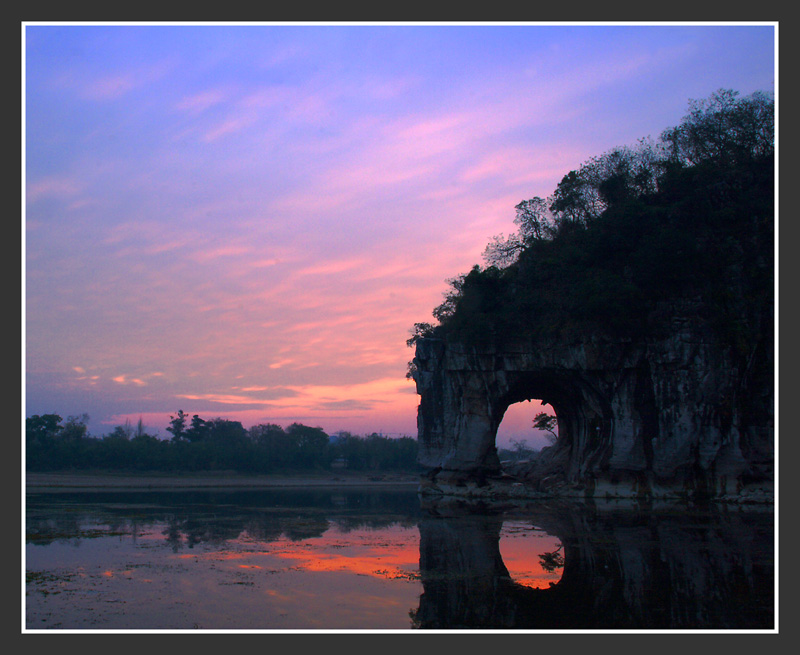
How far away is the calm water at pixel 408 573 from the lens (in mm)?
10352

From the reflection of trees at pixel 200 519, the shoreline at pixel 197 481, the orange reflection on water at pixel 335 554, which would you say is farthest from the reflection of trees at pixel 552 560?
the shoreline at pixel 197 481

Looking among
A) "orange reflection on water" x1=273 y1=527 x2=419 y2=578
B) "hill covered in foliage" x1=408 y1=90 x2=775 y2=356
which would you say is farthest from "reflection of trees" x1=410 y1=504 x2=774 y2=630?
"hill covered in foliage" x1=408 y1=90 x2=775 y2=356

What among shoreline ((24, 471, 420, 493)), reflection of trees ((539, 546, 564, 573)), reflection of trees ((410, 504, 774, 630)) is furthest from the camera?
shoreline ((24, 471, 420, 493))

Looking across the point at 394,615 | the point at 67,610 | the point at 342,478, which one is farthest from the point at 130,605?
the point at 342,478

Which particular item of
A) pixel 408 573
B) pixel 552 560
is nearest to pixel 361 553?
pixel 408 573

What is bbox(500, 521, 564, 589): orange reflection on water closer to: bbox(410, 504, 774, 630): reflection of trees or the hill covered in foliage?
bbox(410, 504, 774, 630): reflection of trees

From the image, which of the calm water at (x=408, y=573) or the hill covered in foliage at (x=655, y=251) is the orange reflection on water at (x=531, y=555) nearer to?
the calm water at (x=408, y=573)

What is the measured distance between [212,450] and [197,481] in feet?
27.7

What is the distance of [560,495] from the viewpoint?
33594mm

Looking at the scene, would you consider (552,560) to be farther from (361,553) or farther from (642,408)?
(642,408)

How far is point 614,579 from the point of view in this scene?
515 inches

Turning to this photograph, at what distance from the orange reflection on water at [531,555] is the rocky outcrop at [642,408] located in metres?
11.4

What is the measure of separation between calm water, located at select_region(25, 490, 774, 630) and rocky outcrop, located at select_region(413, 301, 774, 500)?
15.5 feet

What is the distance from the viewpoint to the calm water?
10.4m
